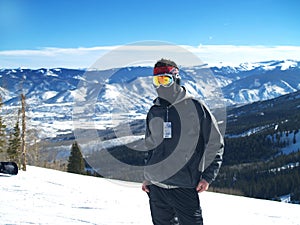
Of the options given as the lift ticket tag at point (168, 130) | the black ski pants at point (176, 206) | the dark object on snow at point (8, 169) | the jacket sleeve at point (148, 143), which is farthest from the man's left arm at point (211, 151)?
the dark object on snow at point (8, 169)

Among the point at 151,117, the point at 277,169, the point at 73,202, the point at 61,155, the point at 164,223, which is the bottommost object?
the point at 61,155

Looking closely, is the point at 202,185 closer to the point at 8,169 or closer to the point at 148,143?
the point at 148,143

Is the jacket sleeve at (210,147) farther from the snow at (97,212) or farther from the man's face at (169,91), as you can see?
the snow at (97,212)

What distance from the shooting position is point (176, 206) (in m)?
4.34

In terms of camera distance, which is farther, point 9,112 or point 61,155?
point 61,155

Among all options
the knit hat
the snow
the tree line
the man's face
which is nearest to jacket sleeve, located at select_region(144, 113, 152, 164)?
the man's face

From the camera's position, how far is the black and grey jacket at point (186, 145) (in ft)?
13.8

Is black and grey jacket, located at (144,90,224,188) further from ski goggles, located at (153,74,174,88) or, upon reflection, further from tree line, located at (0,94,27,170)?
tree line, located at (0,94,27,170)

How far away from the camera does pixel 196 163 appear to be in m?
4.26

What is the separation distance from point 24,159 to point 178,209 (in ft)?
73.6

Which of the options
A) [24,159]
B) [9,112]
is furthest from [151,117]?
[9,112]

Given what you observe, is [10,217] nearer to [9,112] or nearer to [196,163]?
[196,163]

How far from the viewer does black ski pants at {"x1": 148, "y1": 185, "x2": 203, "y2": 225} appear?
429 centimetres

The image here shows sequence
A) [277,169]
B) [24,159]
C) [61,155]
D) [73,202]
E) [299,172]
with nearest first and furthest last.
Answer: [73,202], [24,159], [299,172], [277,169], [61,155]
